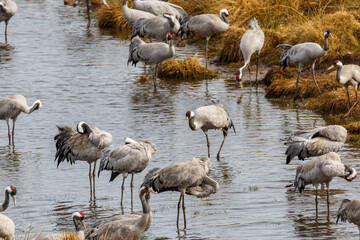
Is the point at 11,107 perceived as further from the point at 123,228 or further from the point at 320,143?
the point at 123,228

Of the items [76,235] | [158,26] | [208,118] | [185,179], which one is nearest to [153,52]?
[158,26]

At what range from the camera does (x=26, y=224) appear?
363 inches

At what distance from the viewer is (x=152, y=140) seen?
43.4 ft

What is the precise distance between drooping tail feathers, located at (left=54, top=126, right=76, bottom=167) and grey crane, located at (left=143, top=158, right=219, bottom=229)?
199cm

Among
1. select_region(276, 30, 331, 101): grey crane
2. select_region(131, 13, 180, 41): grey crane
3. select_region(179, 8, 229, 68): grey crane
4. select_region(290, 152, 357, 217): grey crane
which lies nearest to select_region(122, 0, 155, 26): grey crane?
select_region(131, 13, 180, 41): grey crane

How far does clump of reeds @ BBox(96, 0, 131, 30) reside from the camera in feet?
83.0

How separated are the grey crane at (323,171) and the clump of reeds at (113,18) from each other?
1630cm

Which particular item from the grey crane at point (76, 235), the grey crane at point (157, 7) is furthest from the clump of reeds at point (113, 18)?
the grey crane at point (76, 235)

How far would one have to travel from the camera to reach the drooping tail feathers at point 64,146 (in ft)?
36.1

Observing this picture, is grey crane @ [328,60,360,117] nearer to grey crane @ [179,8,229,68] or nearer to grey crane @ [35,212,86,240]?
grey crane @ [179,8,229,68]

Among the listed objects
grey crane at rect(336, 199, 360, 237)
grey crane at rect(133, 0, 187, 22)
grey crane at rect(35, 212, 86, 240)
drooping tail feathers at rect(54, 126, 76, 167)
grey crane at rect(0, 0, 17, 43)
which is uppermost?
grey crane at rect(336, 199, 360, 237)

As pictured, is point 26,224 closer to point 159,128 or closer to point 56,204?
point 56,204

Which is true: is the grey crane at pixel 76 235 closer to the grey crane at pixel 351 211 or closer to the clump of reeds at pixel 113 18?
the grey crane at pixel 351 211

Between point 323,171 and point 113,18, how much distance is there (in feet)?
57.2
